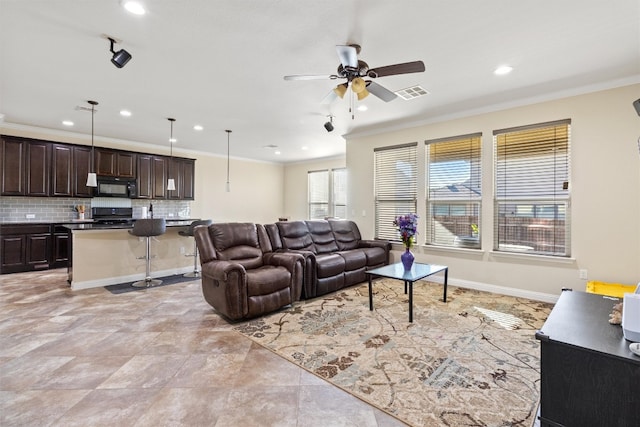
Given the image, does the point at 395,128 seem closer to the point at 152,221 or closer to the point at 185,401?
the point at 152,221

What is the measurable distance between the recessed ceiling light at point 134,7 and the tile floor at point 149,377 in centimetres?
272

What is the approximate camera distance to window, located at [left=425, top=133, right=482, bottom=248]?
4.67m

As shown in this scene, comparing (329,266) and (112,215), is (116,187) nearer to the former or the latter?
(112,215)

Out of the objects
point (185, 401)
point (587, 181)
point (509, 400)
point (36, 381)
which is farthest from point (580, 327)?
point (36, 381)

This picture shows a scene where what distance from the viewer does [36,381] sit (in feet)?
6.97

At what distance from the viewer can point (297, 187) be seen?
966 cm

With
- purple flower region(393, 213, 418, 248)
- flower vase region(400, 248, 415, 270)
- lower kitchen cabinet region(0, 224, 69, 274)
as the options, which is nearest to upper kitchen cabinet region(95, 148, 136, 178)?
lower kitchen cabinet region(0, 224, 69, 274)

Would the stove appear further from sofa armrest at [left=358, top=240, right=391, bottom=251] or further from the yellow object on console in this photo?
the yellow object on console

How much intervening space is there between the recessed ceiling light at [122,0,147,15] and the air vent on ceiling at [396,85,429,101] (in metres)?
2.85

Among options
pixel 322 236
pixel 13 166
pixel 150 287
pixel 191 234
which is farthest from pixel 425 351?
pixel 13 166

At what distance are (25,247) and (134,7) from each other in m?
5.48

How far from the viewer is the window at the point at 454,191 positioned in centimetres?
467

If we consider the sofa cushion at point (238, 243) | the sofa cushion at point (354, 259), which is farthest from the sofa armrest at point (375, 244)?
the sofa cushion at point (238, 243)

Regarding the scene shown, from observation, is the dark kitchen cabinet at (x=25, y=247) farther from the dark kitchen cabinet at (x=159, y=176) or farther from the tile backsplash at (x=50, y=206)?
the dark kitchen cabinet at (x=159, y=176)
